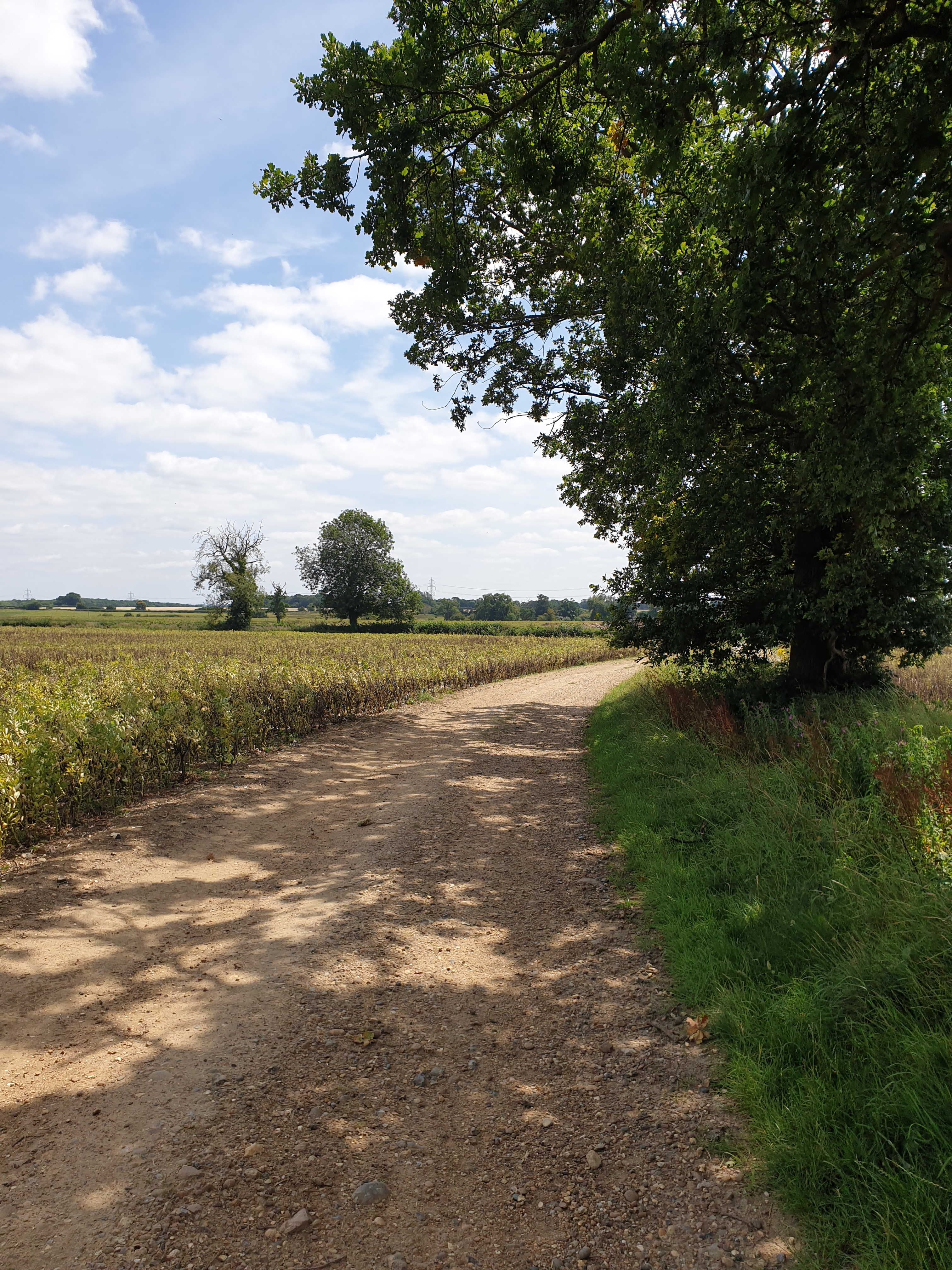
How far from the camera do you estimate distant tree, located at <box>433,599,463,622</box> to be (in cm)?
13062

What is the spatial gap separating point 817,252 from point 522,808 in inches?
296

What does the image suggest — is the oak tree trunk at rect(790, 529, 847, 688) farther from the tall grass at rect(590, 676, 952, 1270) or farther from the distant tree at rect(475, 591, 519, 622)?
the distant tree at rect(475, 591, 519, 622)

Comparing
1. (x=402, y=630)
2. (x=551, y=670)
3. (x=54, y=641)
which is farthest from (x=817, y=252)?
(x=402, y=630)

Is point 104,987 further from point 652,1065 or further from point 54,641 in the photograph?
point 54,641

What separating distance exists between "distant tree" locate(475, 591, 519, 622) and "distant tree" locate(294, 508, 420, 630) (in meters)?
47.4

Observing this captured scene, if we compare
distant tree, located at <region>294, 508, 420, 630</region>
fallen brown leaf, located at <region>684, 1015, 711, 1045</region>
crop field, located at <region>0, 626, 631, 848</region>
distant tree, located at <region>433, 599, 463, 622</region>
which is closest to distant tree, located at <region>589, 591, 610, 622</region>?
crop field, located at <region>0, 626, 631, 848</region>

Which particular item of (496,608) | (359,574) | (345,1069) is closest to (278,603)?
(359,574)

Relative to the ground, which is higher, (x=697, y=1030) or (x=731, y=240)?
(x=731, y=240)

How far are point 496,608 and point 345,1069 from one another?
12879cm

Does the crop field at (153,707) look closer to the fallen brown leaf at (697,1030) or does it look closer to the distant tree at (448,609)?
the fallen brown leaf at (697,1030)

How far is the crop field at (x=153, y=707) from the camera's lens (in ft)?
24.1

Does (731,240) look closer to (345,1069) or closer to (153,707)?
(345,1069)

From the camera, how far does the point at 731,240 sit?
7930 millimetres

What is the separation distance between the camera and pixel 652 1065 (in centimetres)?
368
